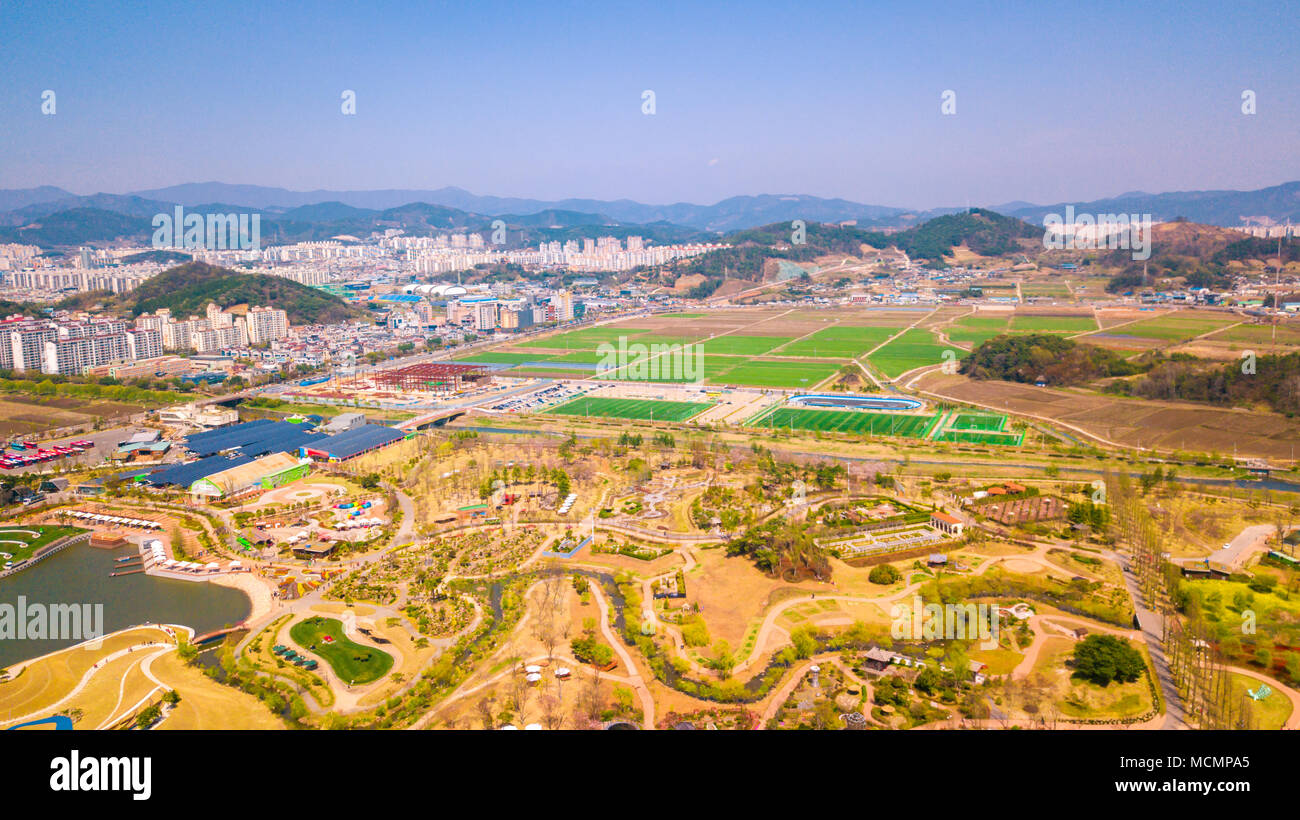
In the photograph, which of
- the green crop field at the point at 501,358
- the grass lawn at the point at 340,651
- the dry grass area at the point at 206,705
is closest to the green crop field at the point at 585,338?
the green crop field at the point at 501,358

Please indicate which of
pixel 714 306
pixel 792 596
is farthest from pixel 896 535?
pixel 714 306

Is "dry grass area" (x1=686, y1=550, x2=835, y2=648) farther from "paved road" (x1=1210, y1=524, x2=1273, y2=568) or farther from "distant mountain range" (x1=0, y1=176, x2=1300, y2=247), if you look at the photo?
"distant mountain range" (x1=0, y1=176, x2=1300, y2=247)

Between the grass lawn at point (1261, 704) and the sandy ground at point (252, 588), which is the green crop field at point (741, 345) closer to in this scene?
the sandy ground at point (252, 588)

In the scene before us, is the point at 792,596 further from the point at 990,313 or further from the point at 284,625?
the point at 990,313

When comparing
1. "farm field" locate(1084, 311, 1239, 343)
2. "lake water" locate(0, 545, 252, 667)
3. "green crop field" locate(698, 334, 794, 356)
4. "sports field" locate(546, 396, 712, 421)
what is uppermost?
"farm field" locate(1084, 311, 1239, 343)

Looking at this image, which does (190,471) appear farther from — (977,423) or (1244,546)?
(1244,546)

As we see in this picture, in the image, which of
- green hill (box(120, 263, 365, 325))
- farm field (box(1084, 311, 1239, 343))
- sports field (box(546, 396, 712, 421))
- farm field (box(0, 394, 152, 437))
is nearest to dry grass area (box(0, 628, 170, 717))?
sports field (box(546, 396, 712, 421))
